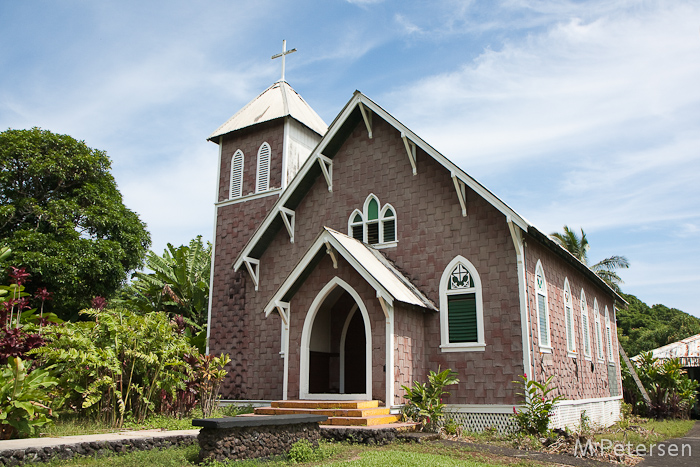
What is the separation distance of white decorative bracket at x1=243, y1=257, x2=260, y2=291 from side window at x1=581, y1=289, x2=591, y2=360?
11139mm

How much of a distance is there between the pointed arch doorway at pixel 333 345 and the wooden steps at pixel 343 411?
1.91 ft

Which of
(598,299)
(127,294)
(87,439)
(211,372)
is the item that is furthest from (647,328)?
(87,439)

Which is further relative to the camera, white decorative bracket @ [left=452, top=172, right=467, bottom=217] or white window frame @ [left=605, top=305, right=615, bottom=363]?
white window frame @ [left=605, top=305, right=615, bottom=363]

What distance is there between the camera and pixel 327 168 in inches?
721

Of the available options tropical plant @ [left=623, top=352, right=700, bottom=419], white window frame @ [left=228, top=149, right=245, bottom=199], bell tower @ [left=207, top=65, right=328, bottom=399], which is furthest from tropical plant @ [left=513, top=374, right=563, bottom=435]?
tropical plant @ [left=623, top=352, right=700, bottom=419]

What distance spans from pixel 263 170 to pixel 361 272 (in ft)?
27.5

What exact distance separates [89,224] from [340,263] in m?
19.3

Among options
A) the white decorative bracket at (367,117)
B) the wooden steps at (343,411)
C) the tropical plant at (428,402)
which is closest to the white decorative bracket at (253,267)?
the wooden steps at (343,411)

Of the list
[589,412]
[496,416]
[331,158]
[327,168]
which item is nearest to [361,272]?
[496,416]

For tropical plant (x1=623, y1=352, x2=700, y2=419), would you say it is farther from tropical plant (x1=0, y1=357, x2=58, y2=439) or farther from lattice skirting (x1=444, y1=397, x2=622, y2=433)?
tropical plant (x1=0, y1=357, x2=58, y2=439)

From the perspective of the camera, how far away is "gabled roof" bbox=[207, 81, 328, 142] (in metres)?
21.1

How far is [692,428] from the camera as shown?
66.7ft

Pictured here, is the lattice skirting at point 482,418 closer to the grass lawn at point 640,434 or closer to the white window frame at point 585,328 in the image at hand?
the grass lawn at point 640,434

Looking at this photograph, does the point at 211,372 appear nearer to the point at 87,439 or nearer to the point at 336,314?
the point at 336,314
